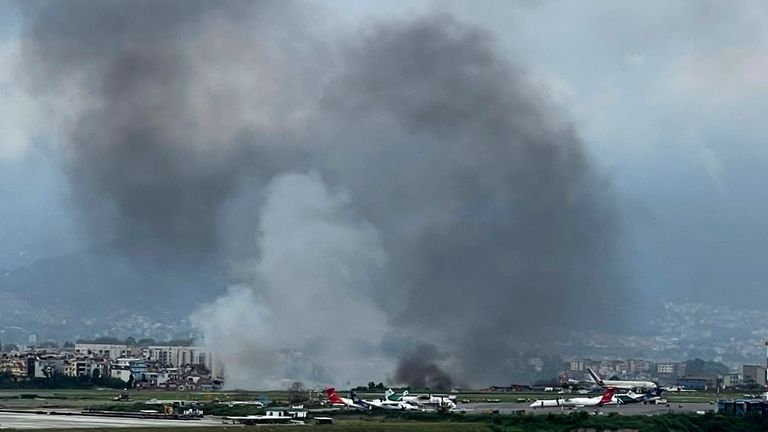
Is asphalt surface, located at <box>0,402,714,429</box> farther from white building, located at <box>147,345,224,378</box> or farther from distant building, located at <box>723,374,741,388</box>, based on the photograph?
distant building, located at <box>723,374,741,388</box>

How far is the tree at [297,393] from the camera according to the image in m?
80.2

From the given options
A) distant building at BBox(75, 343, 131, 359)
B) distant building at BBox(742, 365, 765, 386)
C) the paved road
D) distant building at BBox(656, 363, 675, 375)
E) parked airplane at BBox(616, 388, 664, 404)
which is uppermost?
distant building at BBox(75, 343, 131, 359)

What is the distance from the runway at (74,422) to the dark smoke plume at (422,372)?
3994 centimetres

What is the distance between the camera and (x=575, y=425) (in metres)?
62.8

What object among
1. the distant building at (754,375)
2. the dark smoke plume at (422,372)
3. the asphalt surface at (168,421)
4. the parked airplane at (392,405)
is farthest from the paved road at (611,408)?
the distant building at (754,375)

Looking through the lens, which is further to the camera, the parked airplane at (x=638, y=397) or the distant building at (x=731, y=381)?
the distant building at (x=731, y=381)

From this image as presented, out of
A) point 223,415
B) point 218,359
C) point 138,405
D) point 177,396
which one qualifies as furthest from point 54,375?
point 223,415

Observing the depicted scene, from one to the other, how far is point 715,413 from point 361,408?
1790 centimetres

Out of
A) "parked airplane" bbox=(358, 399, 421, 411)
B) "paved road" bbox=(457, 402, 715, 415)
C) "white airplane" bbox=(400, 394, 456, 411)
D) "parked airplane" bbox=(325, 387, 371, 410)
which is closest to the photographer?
"paved road" bbox=(457, 402, 715, 415)

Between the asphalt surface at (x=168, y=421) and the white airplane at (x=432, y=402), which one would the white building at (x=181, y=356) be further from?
the asphalt surface at (x=168, y=421)

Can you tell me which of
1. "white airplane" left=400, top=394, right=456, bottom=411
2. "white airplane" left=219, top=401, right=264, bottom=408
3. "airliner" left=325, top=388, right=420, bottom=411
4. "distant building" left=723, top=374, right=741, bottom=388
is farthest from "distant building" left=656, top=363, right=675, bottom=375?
"white airplane" left=219, top=401, right=264, bottom=408

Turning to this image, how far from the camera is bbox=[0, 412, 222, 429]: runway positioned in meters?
54.1

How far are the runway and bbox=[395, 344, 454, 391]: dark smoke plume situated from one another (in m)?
39.9

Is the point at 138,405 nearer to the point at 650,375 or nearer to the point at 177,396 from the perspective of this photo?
the point at 177,396
